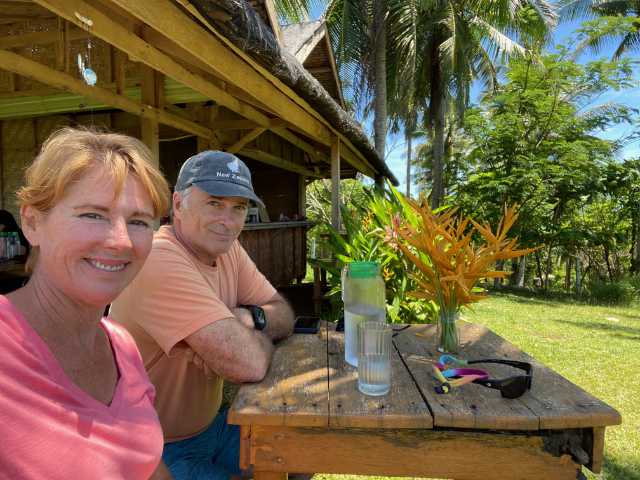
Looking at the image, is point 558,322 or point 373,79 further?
point 373,79

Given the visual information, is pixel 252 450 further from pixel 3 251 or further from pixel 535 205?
pixel 535 205

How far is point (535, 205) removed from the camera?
12.0 metres

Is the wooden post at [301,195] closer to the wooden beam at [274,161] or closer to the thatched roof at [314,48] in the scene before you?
the wooden beam at [274,161]

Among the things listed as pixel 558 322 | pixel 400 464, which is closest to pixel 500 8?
pixel 558 322

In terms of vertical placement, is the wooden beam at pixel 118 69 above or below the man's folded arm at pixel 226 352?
above

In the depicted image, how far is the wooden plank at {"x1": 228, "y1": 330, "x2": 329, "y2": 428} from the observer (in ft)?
3.84

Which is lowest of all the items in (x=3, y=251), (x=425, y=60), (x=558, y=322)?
(x=558, y=322)

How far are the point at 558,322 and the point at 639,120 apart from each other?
394 inches

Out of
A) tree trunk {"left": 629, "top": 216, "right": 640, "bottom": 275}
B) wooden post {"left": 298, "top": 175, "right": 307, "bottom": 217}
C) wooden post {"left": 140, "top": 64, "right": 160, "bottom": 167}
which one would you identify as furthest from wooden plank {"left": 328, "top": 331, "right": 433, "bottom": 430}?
tree trunk {"left": 629, "top": 216, "right": 640, "bottom": 275}

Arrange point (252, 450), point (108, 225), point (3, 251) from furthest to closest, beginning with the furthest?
1. point (3, 251)
2. point (252, 450)
3. point (108, 225)

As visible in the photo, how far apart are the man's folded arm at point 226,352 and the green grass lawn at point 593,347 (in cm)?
162

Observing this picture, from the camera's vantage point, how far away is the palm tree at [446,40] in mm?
13820

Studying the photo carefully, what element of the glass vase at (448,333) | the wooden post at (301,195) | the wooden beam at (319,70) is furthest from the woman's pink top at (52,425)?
the wooden post at (301,195)

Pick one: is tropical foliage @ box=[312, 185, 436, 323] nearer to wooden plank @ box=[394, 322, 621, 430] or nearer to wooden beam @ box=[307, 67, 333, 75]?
wooden plank @ box=[394, 322, 621, 430]
